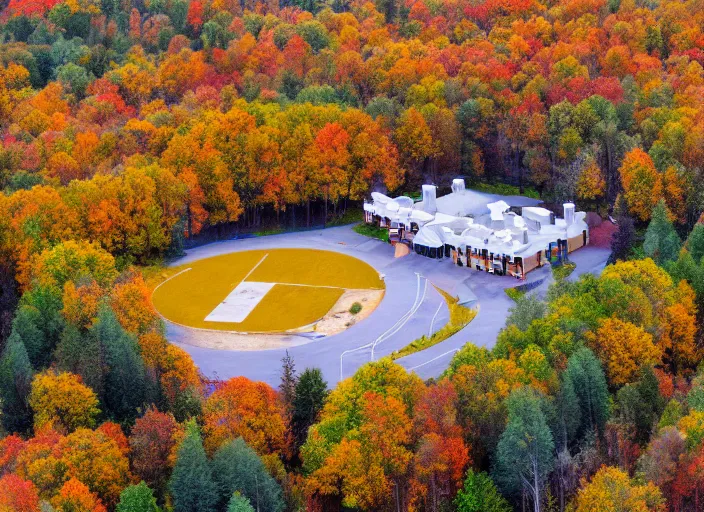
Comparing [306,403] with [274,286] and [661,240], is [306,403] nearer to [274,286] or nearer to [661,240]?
[274,286]

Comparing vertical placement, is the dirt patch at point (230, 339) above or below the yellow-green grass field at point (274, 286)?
below

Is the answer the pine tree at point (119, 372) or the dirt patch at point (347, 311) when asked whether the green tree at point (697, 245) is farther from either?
the pine tree at point (119, 372)

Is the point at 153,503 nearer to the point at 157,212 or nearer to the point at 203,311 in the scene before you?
the point at 203,311

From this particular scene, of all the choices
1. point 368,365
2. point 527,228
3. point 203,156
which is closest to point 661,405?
point 368,365

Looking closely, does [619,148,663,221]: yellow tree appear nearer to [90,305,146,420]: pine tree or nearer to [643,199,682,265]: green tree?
[643,199,682,265]: green tree

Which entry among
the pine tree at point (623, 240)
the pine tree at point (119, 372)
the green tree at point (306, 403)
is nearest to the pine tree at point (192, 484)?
the green tree at point (306, 403)

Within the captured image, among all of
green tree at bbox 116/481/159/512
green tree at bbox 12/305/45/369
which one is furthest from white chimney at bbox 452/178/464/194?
green tree at bbox 116/481/159/512

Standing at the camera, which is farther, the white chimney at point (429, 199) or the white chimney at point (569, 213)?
the white chimney at point (429, 199)
